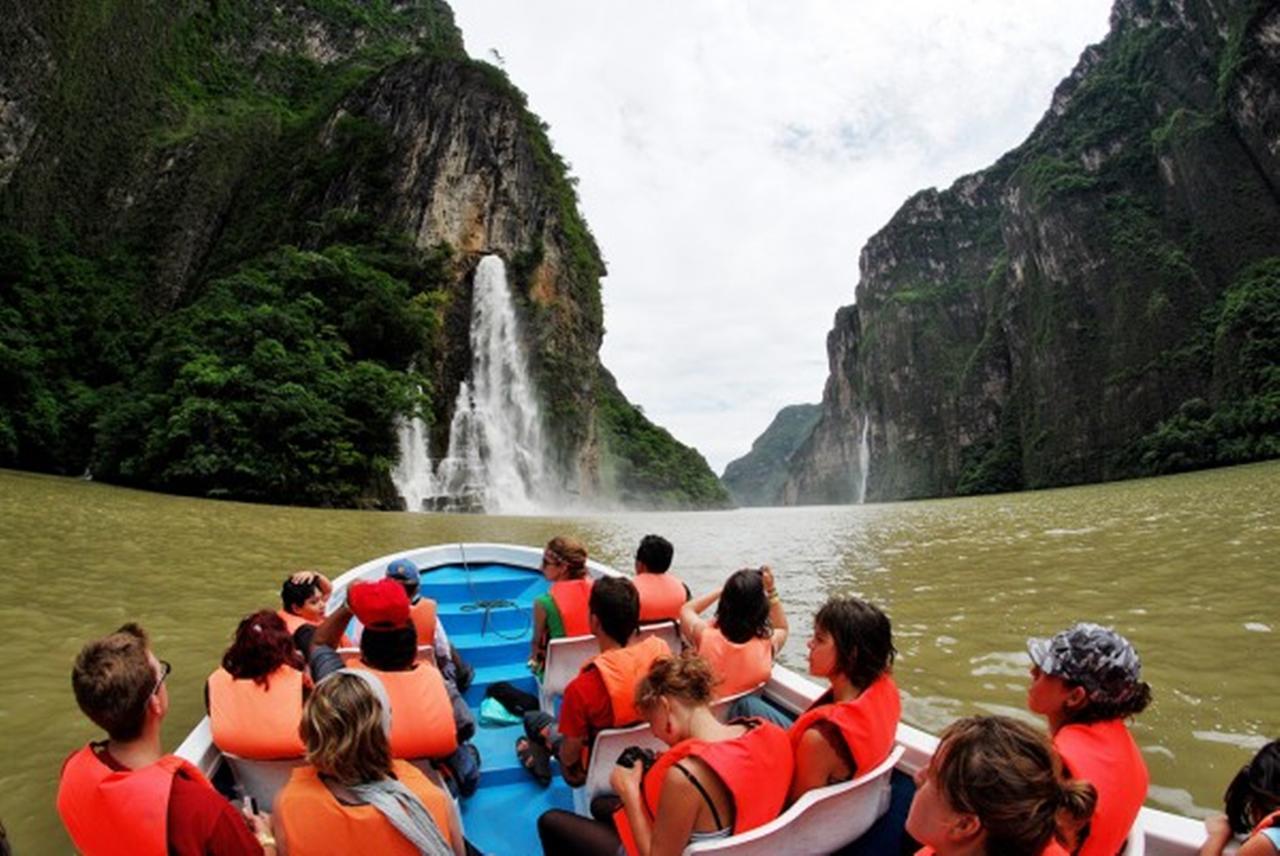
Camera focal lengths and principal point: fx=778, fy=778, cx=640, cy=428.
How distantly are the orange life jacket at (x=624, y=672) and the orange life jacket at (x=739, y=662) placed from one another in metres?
0.38

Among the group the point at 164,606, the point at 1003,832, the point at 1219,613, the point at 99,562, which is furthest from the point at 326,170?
the point at 1003,832

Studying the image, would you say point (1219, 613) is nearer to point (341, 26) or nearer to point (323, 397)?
point (323, 397)

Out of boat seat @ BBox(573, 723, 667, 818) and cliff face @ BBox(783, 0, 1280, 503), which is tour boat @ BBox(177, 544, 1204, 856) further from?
cliff face @ BBox(783, 0, 1280, 503)

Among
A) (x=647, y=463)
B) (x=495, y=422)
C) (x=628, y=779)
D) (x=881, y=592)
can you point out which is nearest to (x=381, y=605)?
(x=628, y=779)

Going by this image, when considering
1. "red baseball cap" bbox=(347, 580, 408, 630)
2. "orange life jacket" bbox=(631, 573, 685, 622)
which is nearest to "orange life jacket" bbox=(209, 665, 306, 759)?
"red baseball cap" bbox=(347, 580, 408, 630)

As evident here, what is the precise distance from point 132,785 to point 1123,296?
318 ft

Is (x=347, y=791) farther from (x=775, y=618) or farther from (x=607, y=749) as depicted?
(x=775, y=618)

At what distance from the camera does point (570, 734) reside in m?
3.42

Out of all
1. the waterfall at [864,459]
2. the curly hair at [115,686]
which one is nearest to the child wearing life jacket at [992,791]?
the curly hair at [115,686]

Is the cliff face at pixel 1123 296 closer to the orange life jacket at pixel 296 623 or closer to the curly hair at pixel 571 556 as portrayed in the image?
the curly hair at pixel 571 556

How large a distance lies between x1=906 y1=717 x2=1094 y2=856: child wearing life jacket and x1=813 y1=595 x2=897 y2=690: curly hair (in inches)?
34.8

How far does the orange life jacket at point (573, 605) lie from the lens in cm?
464

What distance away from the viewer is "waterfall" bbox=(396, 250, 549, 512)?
35.8 metres

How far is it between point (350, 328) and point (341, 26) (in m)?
37.4
